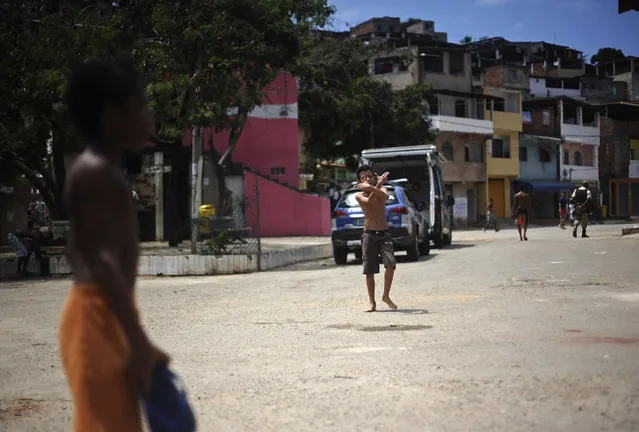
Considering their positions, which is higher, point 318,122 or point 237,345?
point 318,122

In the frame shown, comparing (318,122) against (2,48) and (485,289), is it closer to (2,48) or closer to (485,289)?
(2,48)

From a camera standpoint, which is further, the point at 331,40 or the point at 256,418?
the point at 331,40

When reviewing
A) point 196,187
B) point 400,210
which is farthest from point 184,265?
point 400,210

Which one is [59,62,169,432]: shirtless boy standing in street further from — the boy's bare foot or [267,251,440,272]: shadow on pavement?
[267,251,440,272]: shadow on pavement

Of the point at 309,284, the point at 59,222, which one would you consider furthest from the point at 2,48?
the point at 309,284

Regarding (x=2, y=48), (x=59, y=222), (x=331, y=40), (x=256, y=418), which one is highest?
(x=331, y=40)

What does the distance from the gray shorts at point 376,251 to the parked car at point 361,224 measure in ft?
28.1

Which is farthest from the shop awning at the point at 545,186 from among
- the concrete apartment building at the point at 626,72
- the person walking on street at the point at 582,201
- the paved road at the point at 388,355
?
the paved road at the point at 388,355

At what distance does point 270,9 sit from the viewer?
2047 centimetres

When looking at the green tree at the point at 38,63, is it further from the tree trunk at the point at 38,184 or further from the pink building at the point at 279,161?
the pink building at the point at 279,161

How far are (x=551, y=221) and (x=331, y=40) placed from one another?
27.5 m

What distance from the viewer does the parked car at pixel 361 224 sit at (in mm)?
19984

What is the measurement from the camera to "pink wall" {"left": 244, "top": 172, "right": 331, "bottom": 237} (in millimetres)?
38031

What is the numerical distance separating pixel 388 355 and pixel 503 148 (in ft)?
191
